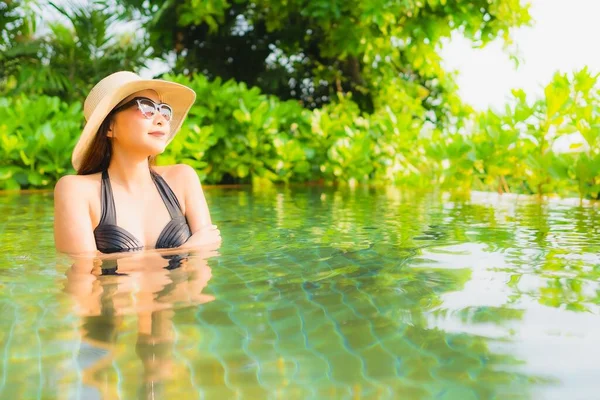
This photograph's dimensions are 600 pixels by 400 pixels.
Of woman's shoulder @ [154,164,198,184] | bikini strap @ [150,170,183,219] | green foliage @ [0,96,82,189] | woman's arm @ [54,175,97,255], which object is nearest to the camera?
woman's arm @ [54,175,97,255]

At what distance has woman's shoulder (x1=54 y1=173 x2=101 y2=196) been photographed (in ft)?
10.9

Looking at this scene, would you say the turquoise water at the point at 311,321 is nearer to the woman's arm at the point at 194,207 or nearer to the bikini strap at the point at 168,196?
the woman's arm at the point at 194,207

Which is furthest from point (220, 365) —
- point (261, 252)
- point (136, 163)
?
point (136, 163)

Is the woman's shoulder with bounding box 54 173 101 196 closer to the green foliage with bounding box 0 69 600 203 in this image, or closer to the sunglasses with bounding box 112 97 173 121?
the sunglasses with bounding box 112 97 173 121

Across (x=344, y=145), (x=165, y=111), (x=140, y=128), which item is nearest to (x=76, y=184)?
(x=140, y=128)

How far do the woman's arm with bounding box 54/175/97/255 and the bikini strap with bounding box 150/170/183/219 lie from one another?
1.43ft

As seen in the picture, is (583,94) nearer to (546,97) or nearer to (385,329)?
(546,97)

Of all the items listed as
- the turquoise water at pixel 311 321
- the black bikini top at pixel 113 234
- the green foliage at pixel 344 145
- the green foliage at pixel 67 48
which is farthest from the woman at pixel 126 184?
the green foliage at pixel 67 48

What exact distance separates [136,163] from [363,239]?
1.36 m

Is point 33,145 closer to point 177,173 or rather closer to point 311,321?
point 177,173

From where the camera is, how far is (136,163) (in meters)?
3.55

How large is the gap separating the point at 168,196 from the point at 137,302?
1402mm

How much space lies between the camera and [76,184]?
3.34m

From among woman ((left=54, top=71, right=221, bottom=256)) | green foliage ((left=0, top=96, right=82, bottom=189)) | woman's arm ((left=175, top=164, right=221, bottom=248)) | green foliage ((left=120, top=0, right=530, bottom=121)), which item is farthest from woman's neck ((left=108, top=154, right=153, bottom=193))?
green foliage ((left=120, top=0, right=530, bottom=121))
